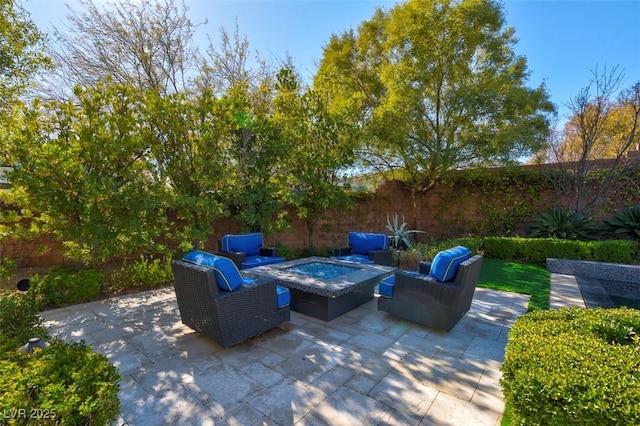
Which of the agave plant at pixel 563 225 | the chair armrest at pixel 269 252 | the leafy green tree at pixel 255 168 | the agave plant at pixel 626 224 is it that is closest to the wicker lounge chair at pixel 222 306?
the chair armrest at pixel 269 252

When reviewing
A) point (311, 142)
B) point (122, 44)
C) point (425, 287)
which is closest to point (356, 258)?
point (425, 287)

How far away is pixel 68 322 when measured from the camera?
154 inches

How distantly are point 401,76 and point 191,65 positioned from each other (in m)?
6.35

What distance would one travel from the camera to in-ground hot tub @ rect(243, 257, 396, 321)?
153 inches

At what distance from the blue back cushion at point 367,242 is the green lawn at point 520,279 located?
2.09 meters

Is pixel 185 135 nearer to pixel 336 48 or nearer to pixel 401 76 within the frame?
pixel 401 76

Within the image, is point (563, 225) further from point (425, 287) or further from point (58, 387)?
point (58, 387)

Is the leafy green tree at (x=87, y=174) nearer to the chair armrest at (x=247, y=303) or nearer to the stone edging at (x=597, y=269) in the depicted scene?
the chair armrest at (x=247, y=303)

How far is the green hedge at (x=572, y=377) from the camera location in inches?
53.8

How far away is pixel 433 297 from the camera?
3.53 m

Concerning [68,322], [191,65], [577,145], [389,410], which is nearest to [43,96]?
[191,65]

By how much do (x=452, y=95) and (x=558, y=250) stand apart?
480 centimetres

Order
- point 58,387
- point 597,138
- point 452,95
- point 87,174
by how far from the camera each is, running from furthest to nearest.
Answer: point 597,138 → point 452,95 → point 87,174 → point 58,387

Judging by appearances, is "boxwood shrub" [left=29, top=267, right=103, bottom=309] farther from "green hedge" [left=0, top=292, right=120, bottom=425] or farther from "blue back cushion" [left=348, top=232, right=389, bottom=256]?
"blue back cushion" [left=348, top=232, right=389, bottom=256]
